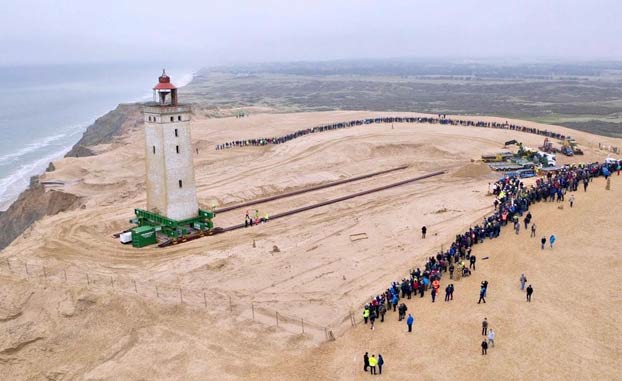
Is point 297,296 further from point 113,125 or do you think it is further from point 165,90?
point 113,125

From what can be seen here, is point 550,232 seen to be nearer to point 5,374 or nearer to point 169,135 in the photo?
point 169,135

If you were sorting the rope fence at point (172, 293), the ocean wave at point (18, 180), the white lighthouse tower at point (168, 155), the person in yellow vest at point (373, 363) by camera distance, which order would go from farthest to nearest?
the ocean wave at point (18, 180) < the white lighthouse tower at point (168, 155) < the rope fence at point (172, 293) < the person in yellow vest at point (373, 363)

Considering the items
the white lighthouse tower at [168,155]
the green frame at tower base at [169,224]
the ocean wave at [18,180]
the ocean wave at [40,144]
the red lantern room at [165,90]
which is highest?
the red lantern room at [165,90]

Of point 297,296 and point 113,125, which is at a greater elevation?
point 113,125

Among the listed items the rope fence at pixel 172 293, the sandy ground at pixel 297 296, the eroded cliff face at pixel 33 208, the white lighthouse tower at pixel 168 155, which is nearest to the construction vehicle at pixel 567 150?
the sandy ground at pixel 297 296

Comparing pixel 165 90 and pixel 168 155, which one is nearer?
pixel 165 90

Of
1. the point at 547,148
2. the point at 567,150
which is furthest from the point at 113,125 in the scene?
the point at 567,150

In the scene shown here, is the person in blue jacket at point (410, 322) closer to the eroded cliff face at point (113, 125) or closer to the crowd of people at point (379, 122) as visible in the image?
the crowd of people at point (379, 122)
